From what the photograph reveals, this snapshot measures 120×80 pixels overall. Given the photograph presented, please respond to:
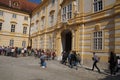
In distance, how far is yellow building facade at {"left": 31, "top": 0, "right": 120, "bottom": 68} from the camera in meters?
16.3

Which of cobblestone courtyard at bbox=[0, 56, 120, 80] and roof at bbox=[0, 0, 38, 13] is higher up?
roof at bbox=[0, 0, 38, 13]

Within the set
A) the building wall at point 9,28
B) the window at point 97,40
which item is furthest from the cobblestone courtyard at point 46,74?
the building wall at point 9,28

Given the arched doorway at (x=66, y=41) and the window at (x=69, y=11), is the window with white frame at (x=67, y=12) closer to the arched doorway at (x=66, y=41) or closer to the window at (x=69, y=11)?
the window at (x=69, y=11)

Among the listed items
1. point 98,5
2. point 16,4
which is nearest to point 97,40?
point 98,5

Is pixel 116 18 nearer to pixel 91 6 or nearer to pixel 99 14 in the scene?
pixel 99 14

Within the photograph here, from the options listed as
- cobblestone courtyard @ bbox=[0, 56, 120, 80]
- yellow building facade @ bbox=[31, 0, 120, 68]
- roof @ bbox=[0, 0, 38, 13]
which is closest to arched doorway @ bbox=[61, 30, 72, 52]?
yellow building facade @ bbox=[31, 0, 120, 68]

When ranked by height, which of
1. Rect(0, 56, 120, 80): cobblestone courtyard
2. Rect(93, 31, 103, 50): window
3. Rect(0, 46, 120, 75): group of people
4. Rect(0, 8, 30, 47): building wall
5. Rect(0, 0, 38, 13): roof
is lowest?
Rect(0, 56, 120, 80): cobblestone courtyard

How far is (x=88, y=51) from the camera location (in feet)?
62.4

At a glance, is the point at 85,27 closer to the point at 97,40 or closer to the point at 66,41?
the point at 97,40

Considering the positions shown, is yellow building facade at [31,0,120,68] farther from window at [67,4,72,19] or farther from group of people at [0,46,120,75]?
group of people at [0,46,120,75]

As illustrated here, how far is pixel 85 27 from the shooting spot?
19.9 meters

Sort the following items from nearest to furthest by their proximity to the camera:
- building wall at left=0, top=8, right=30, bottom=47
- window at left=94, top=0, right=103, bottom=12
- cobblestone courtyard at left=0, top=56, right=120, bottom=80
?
cobblestone courtyard at left=0, top=56, right=120, bottom=80, window at left=94, top=0, right=103, bottom=12, building wall at left=0, top=8, right=30, bottom=47

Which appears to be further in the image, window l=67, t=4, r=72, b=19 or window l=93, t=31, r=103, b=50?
window l=67, t=4, r=72, b=19

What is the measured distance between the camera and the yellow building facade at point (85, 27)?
641 inches
